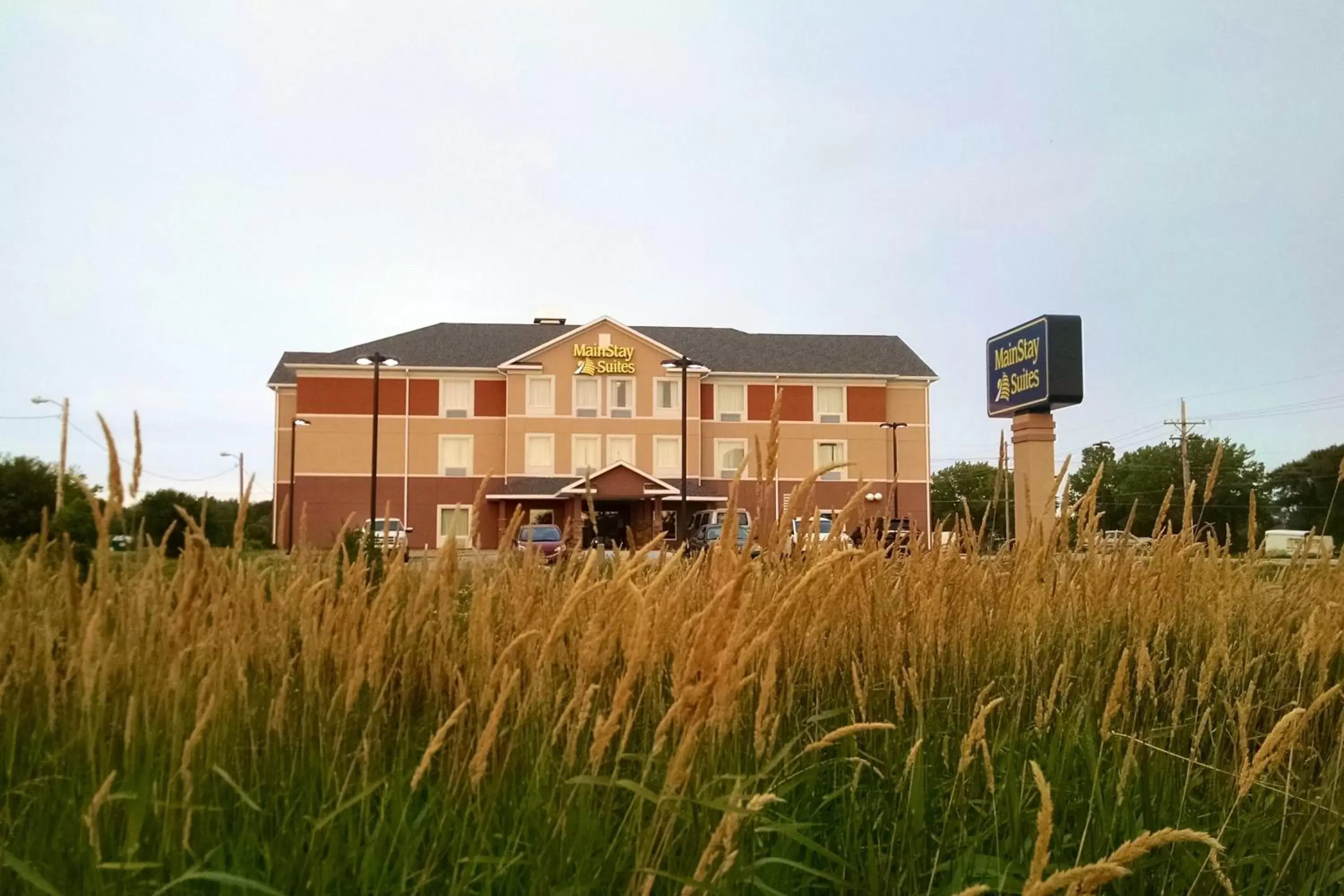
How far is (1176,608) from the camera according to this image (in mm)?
3553

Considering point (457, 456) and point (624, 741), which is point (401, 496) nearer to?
point (457, 456)

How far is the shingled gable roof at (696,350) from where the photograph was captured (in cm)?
3744

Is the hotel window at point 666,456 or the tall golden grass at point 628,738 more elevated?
the hotel window at point 666,456

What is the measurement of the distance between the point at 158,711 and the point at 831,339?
135 ft

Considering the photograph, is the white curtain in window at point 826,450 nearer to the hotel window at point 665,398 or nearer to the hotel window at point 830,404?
the hotel window at point 830,404

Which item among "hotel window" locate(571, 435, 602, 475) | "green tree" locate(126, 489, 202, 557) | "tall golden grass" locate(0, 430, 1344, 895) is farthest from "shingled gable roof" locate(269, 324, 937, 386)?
"tall golden grass" locate(0, 430, 1344, 895)

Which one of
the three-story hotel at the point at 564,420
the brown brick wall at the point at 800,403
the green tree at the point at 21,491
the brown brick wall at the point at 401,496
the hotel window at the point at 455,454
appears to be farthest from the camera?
the brown brick wall at the point at 800,403

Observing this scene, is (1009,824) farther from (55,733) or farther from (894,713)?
(55,733)

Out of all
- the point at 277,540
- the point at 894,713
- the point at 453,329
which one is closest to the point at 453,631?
the point at 277,540

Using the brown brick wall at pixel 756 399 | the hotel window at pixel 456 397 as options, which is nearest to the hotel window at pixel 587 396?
the hotel window at pixel 456 397

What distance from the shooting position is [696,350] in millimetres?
39656

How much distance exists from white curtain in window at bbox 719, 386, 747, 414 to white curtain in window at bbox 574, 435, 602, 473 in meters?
5.45

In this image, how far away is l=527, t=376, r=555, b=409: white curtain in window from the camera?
3688cm

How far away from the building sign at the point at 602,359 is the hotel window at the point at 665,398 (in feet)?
5.16
